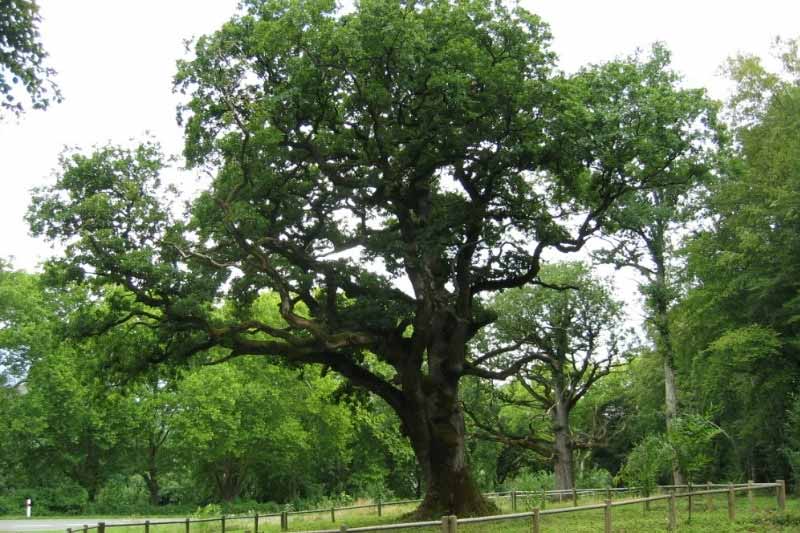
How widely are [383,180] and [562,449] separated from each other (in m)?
23.0

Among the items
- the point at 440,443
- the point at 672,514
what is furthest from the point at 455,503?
the point at 672,514

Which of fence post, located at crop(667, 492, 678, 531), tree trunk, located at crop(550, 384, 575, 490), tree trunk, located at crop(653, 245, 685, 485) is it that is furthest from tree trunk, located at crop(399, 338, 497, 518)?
tree trunk, located at crop(550, 384, 575, 490)

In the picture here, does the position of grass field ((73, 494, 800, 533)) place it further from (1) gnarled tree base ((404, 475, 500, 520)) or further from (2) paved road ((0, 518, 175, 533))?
(2) paved road ((0, 518, 175, 533))

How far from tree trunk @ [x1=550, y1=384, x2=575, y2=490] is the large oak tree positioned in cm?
1630

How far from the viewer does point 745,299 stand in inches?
1025

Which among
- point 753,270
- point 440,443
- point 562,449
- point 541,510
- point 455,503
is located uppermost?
point 753,270

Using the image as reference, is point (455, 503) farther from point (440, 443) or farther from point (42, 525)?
point (42, 525)

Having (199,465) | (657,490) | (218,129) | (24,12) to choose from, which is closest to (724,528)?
(657,490)

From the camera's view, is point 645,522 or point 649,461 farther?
point 649,461

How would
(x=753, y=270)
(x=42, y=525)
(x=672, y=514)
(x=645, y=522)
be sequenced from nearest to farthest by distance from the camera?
(x=672, y=514) → (x=645, y=522) → (x=753, y=270) → (x=42, y=525)

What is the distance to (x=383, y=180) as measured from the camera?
2009 centimetres

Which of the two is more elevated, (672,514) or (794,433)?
(794,433)

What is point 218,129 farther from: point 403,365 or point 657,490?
point 657,490

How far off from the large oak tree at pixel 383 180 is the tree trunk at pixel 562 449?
53.5 ft
